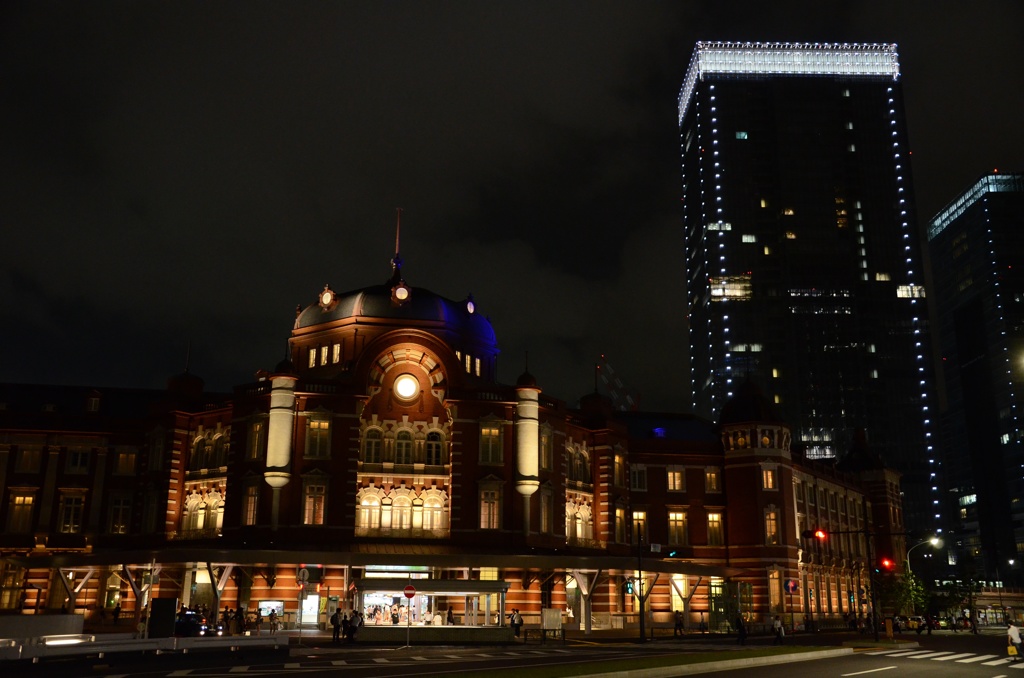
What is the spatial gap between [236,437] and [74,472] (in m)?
16.9

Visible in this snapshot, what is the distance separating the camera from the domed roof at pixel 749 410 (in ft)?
252

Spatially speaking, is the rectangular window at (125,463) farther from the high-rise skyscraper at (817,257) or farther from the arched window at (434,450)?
the high-rise skyscraper at (817,257)

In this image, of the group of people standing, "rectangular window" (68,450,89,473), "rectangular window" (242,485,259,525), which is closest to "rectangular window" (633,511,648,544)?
"rectangular window" (242,485,259,525)

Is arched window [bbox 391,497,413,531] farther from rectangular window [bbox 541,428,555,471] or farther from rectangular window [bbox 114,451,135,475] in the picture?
rectangular window [bbox 114,451,135,475]

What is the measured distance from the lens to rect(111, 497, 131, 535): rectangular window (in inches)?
2761

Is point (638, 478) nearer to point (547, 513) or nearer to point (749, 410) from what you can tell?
point (749, 410)

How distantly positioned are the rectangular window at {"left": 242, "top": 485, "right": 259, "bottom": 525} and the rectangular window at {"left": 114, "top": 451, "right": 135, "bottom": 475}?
15324 mm

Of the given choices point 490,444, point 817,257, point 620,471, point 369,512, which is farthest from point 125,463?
point 817,257

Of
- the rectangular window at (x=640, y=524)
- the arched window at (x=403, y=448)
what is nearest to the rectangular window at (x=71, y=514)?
the arched window at (x=403, y=448)

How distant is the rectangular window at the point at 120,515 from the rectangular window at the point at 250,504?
14.3 m

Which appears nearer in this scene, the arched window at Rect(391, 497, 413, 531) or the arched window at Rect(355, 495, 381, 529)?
the arched window at Rect(355, 495, 381, 529)

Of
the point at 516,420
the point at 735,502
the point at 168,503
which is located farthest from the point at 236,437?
the point at 735,502

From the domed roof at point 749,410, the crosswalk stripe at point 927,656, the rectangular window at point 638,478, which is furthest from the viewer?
the domed roof at point 749,410

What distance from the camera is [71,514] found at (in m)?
70.5
